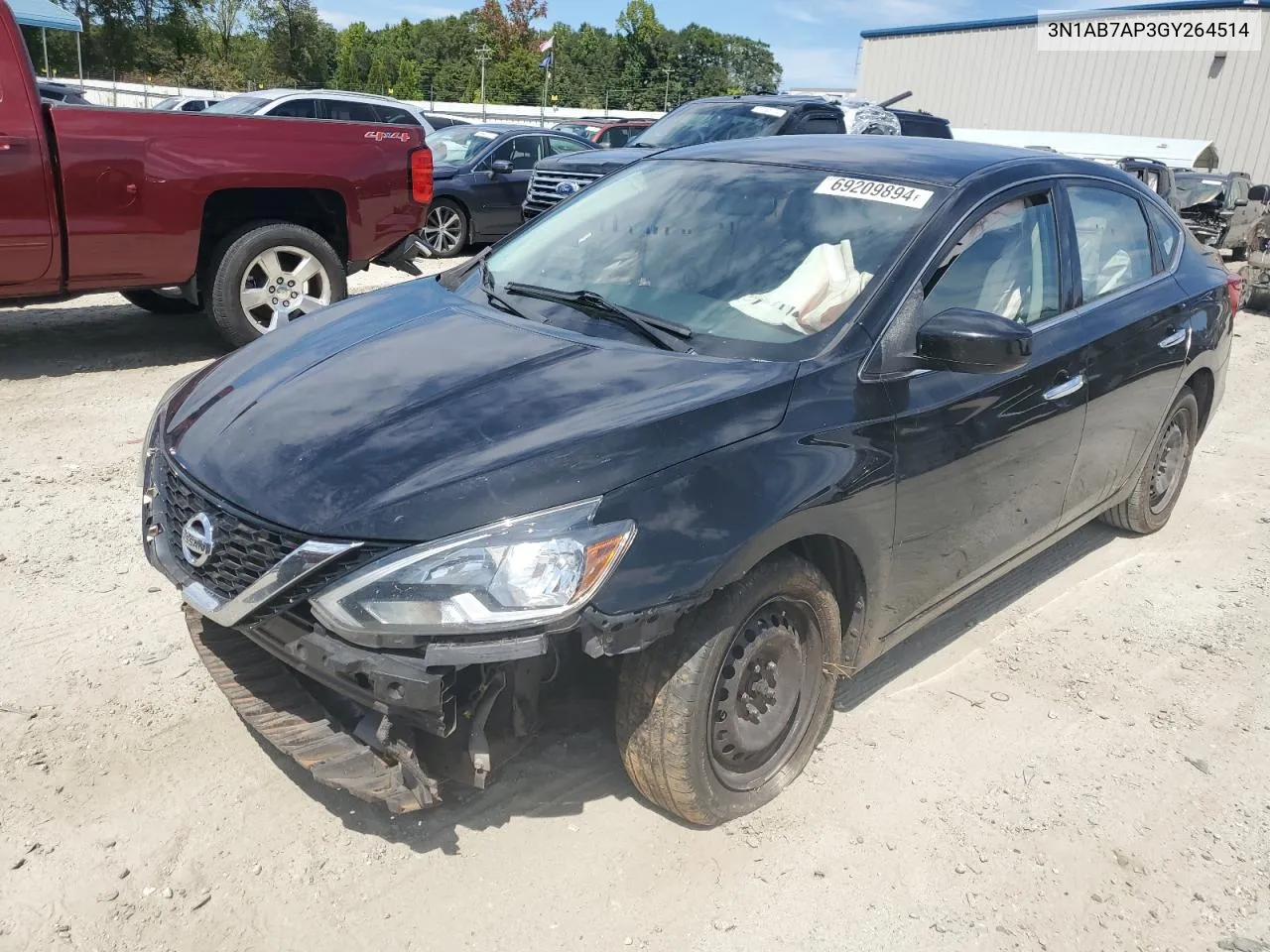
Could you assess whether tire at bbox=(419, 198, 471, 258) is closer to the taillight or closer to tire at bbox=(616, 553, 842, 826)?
the taillight

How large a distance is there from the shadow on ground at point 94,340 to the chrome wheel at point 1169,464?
6087 millimetres

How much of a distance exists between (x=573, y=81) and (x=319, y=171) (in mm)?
88724

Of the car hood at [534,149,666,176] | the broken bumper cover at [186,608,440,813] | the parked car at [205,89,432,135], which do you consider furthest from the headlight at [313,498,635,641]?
the parked car at [205,89,432,135]

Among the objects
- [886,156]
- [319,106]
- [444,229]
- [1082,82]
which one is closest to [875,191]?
[886,156]

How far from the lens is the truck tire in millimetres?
6734

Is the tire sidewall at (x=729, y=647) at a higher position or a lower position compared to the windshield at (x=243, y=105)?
lower

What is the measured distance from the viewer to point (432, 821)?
9.07 feet

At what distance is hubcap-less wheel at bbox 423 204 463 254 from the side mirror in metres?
9.96

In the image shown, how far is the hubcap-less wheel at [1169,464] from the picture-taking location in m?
4.82

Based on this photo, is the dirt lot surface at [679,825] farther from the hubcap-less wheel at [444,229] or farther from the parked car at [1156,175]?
the parked car at [1156,175]

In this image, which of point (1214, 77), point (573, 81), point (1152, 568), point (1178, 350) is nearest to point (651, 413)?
point (1178, 350)

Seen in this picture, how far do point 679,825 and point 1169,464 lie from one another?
3476 mm

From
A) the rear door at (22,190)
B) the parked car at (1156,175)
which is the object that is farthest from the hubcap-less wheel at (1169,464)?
the parked car at (1156,175)

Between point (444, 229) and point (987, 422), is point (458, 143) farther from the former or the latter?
point (987, 422)
